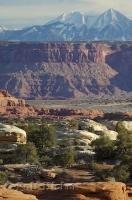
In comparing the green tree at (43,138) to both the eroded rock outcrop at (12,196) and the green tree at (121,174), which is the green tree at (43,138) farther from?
the eroded rock outcrop at (12,196)

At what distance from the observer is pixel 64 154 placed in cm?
4269

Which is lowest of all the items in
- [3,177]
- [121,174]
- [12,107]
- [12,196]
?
[12,107]

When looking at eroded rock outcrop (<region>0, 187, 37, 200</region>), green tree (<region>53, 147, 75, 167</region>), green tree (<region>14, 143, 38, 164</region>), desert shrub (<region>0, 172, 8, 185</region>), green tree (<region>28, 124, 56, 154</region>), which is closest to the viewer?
eroded rock outcrop (<region>0, 187, 37, 200</region>)

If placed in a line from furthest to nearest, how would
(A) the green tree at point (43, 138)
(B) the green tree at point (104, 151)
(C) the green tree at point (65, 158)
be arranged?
(A) the green tree at point (43, 138)
(B) the green tree at point (104, 151)
(C) the green tree at point (65, 158)

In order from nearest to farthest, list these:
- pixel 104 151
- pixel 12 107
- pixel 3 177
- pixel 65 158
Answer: pixel 3 177, pixel 65 158, pixel 104 151, pixel 12 107

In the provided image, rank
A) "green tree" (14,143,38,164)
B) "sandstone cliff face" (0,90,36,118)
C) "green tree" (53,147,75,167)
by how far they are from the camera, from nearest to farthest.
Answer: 1. "green tree" (53,147,75,167)
2. "green tree" (14,143,38,164)
3. "sandstone cliff face" (0,90,36,118)

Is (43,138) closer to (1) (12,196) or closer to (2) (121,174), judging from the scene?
(2) (121,174)

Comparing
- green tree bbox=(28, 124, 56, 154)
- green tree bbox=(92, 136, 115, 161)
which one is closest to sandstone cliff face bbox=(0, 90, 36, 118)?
green tree bbox=(28, 124, 56, 154)

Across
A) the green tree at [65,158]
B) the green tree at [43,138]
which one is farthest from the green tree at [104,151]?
the green tree at [43,138]

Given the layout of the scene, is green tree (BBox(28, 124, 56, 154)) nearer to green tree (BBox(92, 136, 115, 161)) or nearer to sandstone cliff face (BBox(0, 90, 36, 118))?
green tree (BBox(92, 136, 115, 161))

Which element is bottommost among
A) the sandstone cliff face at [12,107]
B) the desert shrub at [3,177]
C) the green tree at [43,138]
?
the sandstone cliff face at [12,107]

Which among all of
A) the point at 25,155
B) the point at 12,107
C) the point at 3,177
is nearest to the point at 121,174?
the point at 3,177

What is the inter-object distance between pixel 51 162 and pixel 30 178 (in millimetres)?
5957

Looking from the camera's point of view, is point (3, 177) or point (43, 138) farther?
point (43, 138)
